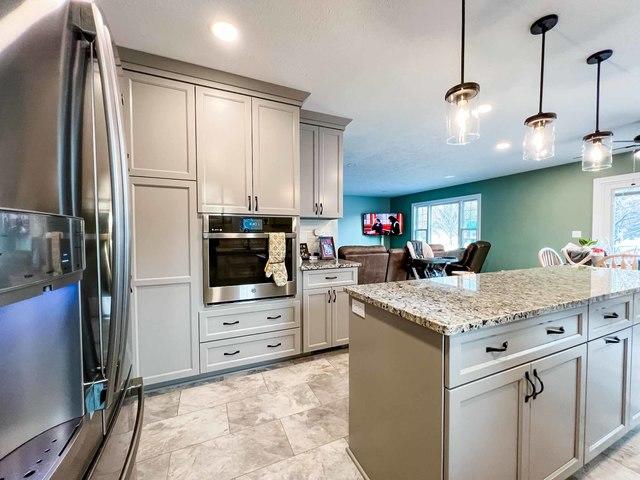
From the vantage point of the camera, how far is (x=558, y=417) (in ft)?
3.92

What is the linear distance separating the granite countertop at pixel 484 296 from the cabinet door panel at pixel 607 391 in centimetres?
26

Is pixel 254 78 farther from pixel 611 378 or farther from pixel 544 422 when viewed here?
pixel 611 378

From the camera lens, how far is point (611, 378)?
139cm

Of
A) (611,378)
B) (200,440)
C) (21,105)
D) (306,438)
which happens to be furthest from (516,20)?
(200,440)

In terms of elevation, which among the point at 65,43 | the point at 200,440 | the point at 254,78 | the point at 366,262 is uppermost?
the point at 254,78

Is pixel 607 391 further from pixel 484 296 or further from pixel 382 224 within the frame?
pixel 382 224

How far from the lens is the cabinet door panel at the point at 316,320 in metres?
2.58

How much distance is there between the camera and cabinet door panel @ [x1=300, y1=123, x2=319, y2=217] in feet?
9.60

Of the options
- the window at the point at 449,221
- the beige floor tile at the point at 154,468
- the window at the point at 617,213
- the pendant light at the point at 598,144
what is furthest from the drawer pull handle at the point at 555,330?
the window at the point at 449,221

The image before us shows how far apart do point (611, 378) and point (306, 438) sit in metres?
1.66

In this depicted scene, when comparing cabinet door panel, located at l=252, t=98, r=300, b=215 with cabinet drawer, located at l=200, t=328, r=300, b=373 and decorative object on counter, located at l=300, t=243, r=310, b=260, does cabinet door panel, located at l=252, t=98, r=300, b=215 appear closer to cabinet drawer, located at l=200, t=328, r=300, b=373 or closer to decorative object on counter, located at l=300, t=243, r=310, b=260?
decorative object on counter, located at l=300, t=243, r=310, b=260

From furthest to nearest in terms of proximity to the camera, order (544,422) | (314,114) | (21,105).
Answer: (314,114) < (544,422) < (21,105)

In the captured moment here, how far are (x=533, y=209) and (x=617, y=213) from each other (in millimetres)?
1255

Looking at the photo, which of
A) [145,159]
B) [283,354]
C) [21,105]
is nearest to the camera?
[21,105]
